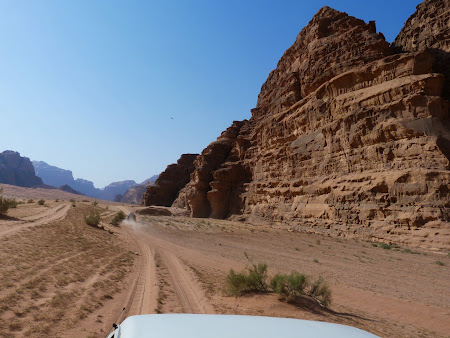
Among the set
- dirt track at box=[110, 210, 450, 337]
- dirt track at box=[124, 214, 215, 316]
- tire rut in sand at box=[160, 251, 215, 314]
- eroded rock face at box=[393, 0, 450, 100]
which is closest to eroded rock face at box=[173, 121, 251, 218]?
eroded rock face at box=[393, 0, 450, 100]

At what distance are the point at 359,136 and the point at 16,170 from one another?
168366mm

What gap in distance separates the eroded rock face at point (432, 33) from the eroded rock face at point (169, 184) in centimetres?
6015

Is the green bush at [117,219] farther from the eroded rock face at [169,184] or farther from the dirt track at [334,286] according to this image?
the eroded rock face at [169,184]

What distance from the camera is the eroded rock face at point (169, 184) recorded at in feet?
241

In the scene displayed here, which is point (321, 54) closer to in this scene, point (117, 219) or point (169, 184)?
point (117, 219)

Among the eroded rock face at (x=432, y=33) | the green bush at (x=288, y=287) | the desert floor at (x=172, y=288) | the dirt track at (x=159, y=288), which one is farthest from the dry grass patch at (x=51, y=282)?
the eroded rock face at (x=432, y=33)

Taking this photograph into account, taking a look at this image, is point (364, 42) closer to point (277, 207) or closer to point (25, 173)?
point (277, 207)

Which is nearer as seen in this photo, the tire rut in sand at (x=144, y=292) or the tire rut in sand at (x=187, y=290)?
the tire rut in sand at (x=144, y=292)

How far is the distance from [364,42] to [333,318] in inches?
1194

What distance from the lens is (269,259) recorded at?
45.2 feet

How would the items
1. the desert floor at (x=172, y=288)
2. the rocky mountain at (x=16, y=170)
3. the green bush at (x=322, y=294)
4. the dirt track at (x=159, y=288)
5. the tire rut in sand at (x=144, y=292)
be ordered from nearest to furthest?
the desert floor at (x=172, y=288) → the tire rut in sand at (x=144, y=292) → the dirt track at (x=159, y=288) → the green bush at (x=322, y=294) → the rocky mountain at (x=16, y=170)

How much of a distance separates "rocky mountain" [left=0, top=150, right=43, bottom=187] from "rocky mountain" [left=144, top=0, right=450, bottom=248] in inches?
5554

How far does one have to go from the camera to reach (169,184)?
76000mm

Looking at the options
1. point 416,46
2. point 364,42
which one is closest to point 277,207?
point 364,42
